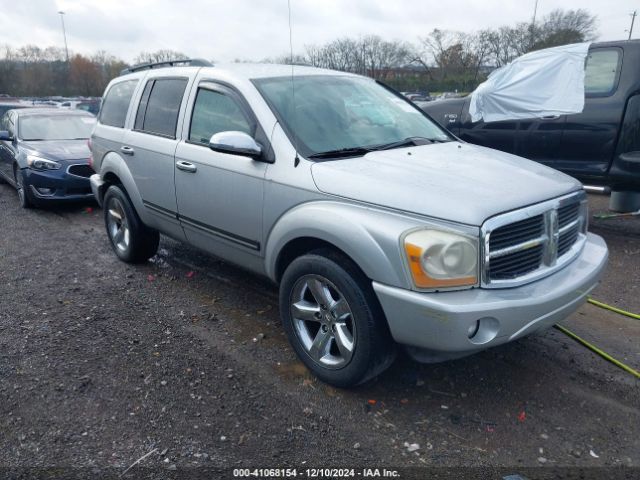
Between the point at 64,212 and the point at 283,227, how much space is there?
242 inches

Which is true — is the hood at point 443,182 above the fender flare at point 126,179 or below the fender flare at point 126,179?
above

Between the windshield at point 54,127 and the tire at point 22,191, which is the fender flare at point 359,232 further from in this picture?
the windshield at point 54,127

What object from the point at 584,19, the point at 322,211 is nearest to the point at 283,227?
the point at 322,211

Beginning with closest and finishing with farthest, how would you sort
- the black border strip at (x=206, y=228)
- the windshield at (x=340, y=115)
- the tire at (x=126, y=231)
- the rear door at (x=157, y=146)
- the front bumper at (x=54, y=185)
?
the windshield at (x=340, y=115) → the black border strip at (x=206, y=228) → the rear door at (x=157, y=146) → the tire at (x=126, y=231) → the front bumper at (x=54, y=185)

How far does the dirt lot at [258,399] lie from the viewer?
8.57 ft

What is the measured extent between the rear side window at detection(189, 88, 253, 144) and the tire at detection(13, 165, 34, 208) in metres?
5.16

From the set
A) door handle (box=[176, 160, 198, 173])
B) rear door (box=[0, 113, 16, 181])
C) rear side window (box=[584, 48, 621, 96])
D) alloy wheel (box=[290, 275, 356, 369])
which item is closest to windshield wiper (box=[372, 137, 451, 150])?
alloy wheel (box=[290, 275, 356, 369])

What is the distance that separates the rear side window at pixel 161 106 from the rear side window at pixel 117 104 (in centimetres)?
36

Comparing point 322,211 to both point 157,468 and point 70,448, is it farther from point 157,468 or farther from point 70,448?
point 70,448

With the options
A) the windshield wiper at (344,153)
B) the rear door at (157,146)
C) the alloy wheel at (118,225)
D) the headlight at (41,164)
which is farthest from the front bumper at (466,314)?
the headlight at (41,164)

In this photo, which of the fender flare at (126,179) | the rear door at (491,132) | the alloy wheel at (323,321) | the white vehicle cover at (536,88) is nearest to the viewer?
the alloy wheel at (323,321)

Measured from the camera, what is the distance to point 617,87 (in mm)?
5629

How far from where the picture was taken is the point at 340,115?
3654mm

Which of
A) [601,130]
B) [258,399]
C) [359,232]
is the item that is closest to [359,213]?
[359,232]
